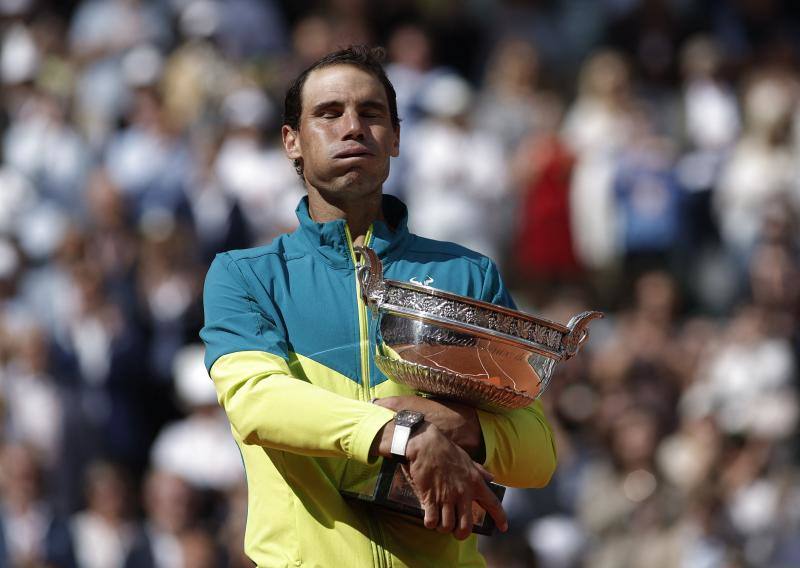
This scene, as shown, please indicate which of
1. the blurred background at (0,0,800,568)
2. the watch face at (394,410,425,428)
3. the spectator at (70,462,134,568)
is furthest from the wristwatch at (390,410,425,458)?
the spectator at (70,462,134,568)

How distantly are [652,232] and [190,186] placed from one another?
126 inches

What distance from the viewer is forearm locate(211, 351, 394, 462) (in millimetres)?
3473

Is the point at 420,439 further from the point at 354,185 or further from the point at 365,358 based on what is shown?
the point at 354,185

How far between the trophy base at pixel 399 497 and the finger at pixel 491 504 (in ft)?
0.10

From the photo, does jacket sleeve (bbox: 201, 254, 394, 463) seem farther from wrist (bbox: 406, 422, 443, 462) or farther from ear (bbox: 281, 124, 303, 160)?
ear (bbox: 281, 124, 303, 160)

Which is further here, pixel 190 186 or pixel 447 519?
pixel 190 186

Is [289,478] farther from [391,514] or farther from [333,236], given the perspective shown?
[333,236]

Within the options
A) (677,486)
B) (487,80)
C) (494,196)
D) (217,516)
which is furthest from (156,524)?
(487,80)

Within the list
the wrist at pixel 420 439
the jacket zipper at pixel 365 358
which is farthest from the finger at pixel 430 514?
the jacket zipper at pixel 365 358

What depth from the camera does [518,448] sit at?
3746 mm

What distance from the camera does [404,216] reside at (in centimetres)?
406

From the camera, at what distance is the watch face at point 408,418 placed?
3.48 m

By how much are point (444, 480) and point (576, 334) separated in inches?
18.9

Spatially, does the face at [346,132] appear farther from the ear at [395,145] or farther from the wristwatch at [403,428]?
the wristwatch at [403,428]
